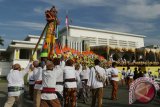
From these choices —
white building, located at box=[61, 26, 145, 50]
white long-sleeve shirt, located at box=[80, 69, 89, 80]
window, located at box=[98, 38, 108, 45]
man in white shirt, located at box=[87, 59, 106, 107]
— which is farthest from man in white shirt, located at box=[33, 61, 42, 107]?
window, located at box=[98, 38, 108, 45]

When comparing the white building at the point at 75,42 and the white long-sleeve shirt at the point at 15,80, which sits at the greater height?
the white building at the point at 75,42

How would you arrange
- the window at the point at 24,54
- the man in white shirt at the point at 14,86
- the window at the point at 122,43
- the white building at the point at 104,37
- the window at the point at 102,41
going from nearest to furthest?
the man in white shirt at the point at 14,86 → the window at the point at 24,54 → the white building at the point at 104,37 → the window at the point at 102,41 → the window at the point at 122,43

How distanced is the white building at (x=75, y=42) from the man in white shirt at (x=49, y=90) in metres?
26.3

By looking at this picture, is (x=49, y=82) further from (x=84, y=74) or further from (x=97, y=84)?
(x=84, y=74)

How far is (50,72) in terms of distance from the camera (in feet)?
21.0

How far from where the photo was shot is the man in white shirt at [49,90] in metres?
6.17

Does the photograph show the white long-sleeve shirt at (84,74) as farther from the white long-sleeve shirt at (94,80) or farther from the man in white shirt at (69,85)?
the man in white shirt at (69,85)

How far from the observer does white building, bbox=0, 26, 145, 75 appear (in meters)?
39.0

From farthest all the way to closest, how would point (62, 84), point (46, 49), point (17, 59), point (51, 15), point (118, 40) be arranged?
point (118, 40)
point (17, 59)
point (51, 15)
point (46, 49)
point (62, 84)

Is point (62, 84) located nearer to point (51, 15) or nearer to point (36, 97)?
point (36, 97)

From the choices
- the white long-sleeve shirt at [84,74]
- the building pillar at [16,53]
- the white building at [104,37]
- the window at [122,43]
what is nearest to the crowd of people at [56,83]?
the white long-sleeve shirt at [84,74]

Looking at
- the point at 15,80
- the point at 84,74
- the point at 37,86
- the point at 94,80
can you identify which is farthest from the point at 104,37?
the point at 15,80

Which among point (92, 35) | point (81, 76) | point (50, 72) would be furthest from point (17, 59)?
point (50, 72)

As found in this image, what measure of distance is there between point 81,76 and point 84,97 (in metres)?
1.10
